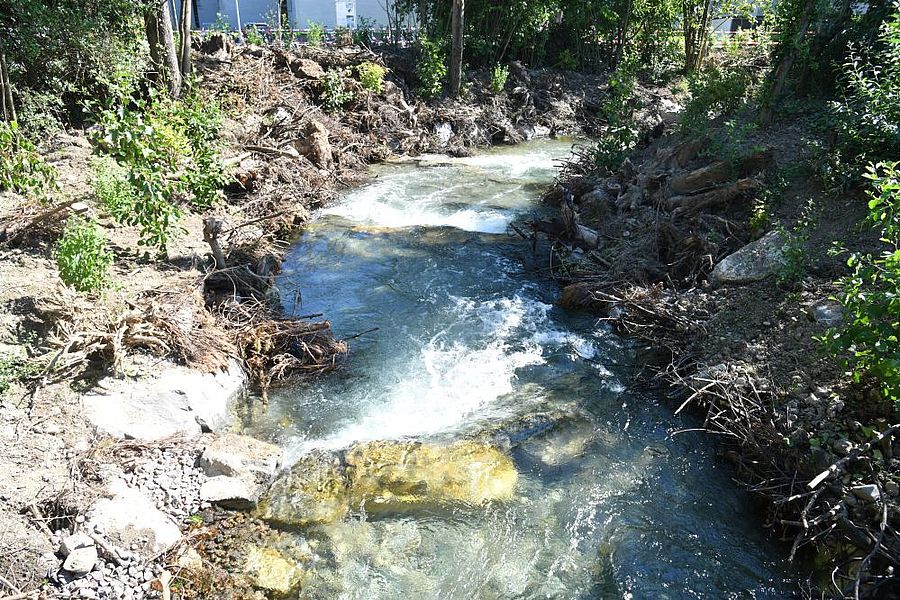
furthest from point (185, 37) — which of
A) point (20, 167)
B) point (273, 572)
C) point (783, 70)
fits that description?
point (273, 572)

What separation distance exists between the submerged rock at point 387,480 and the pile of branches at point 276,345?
1378 millimetres

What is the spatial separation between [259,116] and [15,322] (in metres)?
9.48

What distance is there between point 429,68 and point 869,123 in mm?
13026

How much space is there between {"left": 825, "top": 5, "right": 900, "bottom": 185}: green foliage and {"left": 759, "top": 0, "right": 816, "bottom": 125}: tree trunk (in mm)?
2066

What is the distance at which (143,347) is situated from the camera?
6.14 m

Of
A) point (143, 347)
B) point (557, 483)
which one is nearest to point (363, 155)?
point (143, 347)

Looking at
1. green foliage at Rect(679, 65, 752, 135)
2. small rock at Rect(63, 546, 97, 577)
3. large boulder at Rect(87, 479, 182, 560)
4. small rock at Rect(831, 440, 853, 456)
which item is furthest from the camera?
green foliage at Rect(679, 65, 752, 135)

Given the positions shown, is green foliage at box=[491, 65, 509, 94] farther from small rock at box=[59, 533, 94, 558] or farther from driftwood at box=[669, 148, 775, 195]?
small rock at box=[59, 533, 94, 558]

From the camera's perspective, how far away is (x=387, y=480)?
5652 mm

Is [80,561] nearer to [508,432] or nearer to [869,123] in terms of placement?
[508,432]

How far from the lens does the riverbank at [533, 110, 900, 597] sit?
4.83 m

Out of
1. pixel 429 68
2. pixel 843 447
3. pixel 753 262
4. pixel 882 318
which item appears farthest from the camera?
pixel 429 68

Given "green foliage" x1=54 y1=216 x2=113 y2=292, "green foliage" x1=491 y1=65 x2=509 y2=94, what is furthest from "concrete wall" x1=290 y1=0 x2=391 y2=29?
"green foliage" x1=54 y1=216 x2=113 y2=292

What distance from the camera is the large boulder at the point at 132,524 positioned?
448 cm
